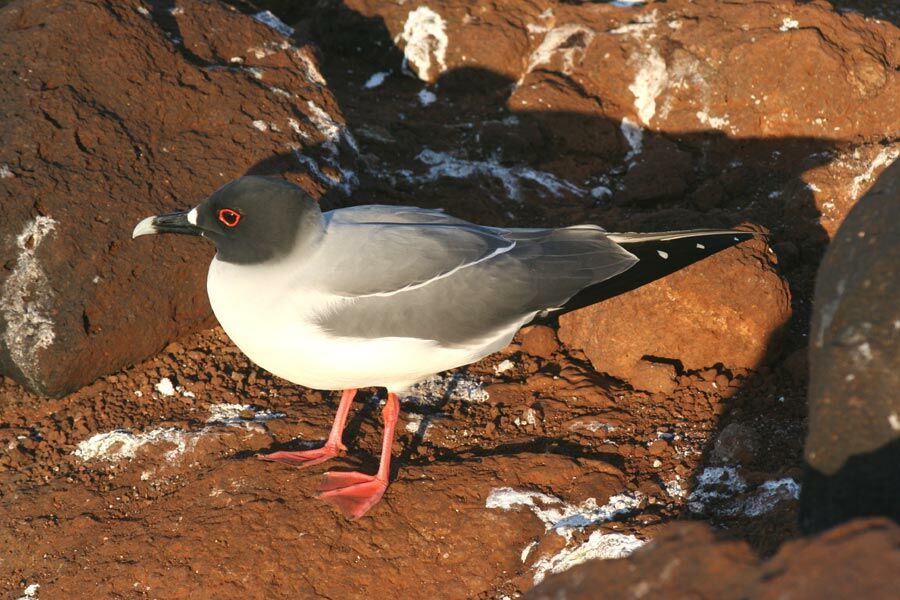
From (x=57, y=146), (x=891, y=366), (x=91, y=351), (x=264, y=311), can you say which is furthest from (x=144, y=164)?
(x=891, y=366)

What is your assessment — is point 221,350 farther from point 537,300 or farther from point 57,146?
point 537,300

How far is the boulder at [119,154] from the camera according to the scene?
5078mm

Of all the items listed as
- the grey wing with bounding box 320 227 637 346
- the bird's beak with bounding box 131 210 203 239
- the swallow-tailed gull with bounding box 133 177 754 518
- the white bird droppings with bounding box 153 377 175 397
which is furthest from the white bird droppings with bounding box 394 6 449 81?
the bird's beak with bounding box 131 210 203 239

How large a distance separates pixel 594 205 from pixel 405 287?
2860mm

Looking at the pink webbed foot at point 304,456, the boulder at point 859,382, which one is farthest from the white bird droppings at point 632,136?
the boulder at point 859,382

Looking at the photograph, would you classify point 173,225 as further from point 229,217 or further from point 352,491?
point 352,491

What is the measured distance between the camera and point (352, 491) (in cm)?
430

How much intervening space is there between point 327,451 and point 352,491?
1.40ft

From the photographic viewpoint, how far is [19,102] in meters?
5.46

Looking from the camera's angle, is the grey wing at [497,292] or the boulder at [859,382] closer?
the boulder at [859,382]

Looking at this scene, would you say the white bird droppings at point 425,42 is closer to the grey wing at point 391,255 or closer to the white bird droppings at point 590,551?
the grey wing at point 391,255

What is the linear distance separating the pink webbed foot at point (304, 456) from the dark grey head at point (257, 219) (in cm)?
102

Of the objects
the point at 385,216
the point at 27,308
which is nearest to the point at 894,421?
the point at 385,216

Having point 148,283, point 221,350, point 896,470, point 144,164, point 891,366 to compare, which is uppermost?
point 891,366
